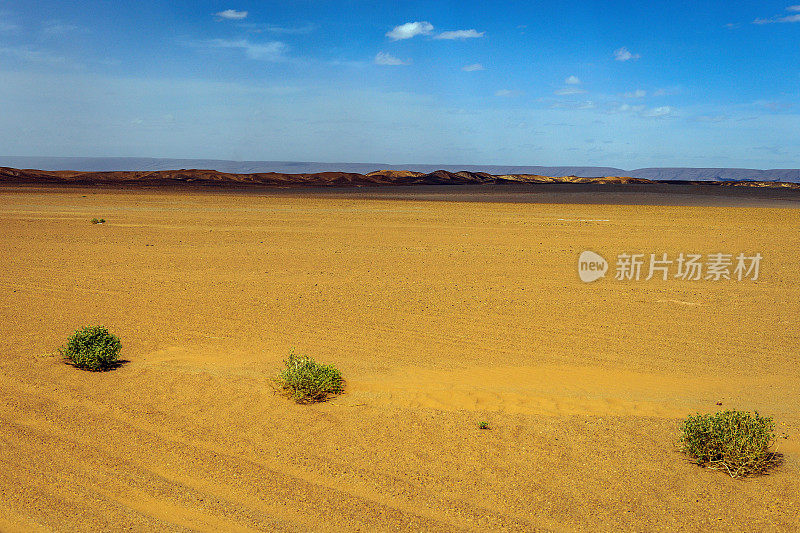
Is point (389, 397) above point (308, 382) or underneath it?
underneath

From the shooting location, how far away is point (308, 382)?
650cm

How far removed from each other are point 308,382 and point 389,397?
0.87 meters

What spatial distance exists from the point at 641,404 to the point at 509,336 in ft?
9.10

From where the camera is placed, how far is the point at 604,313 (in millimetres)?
→ 10828

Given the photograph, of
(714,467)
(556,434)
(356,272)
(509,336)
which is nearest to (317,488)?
(556,434)

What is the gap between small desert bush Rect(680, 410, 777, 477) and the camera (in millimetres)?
5086

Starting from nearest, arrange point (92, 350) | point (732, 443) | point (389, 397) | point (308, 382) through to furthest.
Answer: point (732, 443), point (308, 382), point (389, 397), point (92, 350)

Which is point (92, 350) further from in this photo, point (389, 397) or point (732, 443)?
point (732, 443)

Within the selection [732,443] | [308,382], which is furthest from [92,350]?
[732,443]

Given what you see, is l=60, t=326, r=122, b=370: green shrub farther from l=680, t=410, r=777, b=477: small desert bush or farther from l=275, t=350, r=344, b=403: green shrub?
l=680, t=410, r=777, b=477: small desert bush

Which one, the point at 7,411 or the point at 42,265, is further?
the point at 42,265

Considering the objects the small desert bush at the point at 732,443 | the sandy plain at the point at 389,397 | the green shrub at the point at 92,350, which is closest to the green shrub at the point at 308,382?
the sandy plain at the point at 389,397

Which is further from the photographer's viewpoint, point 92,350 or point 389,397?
point 92,350

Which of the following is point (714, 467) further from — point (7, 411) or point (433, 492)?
point (7, 411)
